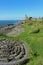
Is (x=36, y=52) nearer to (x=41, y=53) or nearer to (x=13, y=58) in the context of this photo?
(x=41, y=53)

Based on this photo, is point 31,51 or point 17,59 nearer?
point 17,59

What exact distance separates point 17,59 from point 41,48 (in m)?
9.11

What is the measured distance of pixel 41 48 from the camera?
3978 cm

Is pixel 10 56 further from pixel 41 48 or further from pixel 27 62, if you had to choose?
pixel 41 48

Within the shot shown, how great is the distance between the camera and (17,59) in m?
32.7

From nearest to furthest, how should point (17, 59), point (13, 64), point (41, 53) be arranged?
point (13, 64)
point (17, 59)
point (41, 53)

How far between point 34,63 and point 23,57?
380 centimetres

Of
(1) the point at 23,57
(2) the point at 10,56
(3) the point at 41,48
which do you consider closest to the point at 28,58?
(1) the point at 23,57

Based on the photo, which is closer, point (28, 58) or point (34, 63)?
point (34, 63)

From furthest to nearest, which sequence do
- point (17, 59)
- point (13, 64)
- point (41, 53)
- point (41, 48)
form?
1. point (41, 48)
2. point (41, 53)
3. point (17, 59)
4. point (13, 64)

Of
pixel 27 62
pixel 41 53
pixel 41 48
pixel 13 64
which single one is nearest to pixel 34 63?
pixel 27 62

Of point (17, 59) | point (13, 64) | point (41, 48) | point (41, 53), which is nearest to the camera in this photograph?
point (13, 64)

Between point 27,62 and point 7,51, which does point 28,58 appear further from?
point 7,51

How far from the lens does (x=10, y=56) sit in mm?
33875
